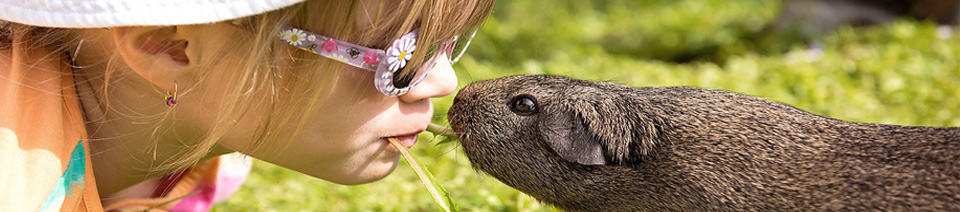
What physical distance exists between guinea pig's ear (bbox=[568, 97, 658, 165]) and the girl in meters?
0.33

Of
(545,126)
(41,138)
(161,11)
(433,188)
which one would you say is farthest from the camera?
(433,188)

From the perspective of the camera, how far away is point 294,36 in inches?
72.6

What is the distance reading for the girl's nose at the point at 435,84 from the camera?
2.10 meters

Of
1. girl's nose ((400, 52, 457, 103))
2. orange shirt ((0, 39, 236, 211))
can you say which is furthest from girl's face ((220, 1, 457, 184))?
orange shirt ((0, 39, 236, 211))

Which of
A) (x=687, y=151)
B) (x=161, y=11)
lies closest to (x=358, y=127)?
(x=161, y=11)

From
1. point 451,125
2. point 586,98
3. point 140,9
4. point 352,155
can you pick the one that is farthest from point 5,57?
point 586,98

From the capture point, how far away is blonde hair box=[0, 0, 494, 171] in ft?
5.98

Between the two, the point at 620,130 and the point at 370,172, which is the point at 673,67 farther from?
the point at 370,172

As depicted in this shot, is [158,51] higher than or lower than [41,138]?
higher

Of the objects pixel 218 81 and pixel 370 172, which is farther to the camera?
pixel 370 172

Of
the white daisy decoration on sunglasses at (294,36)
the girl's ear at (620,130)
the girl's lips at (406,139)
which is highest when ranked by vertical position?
the white daisy decoration on sunglasses at (294,36)

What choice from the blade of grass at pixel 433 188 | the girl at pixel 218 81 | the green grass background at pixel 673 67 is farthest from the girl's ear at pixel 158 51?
the green grass background at pixel 673 67

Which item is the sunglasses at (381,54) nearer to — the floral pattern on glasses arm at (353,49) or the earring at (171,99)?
the floral pattern on glasses arm at (353,49)

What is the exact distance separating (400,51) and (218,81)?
368 millimetres
